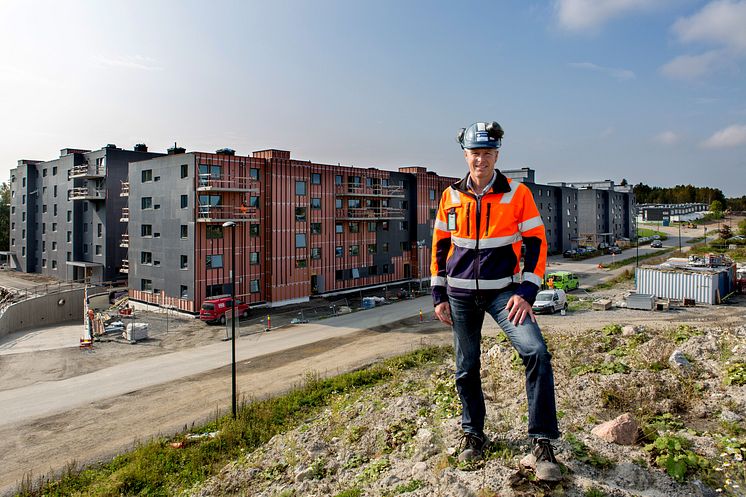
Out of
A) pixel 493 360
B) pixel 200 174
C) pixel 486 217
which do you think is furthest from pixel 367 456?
pixel 200 174

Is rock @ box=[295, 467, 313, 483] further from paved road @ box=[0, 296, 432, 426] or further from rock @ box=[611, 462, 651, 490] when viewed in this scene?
paved road @ box=[0, 296, 432, 426]

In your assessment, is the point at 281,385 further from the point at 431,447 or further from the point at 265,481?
the point at 431,447

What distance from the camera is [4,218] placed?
74125mm

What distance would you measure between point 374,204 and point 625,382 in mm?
40903

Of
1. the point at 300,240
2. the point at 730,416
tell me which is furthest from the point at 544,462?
the point at 300,240

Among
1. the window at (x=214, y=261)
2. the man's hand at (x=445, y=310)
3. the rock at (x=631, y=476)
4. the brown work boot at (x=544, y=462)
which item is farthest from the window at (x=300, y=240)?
the brown work boot at (x=544, y=462)

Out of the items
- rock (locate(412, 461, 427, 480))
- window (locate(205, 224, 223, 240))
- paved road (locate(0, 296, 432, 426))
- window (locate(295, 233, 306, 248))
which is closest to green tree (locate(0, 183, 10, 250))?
window (locate(205, 224, 223, 240))

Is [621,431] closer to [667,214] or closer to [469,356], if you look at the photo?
[469,356]

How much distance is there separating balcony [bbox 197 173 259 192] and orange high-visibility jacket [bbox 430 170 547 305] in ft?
106

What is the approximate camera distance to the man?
15.1 ft

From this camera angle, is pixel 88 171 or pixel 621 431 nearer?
pixel 621 431

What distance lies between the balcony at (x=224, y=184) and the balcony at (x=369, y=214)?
9487mm

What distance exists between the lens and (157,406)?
18.1 metres

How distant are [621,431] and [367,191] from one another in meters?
42.3
